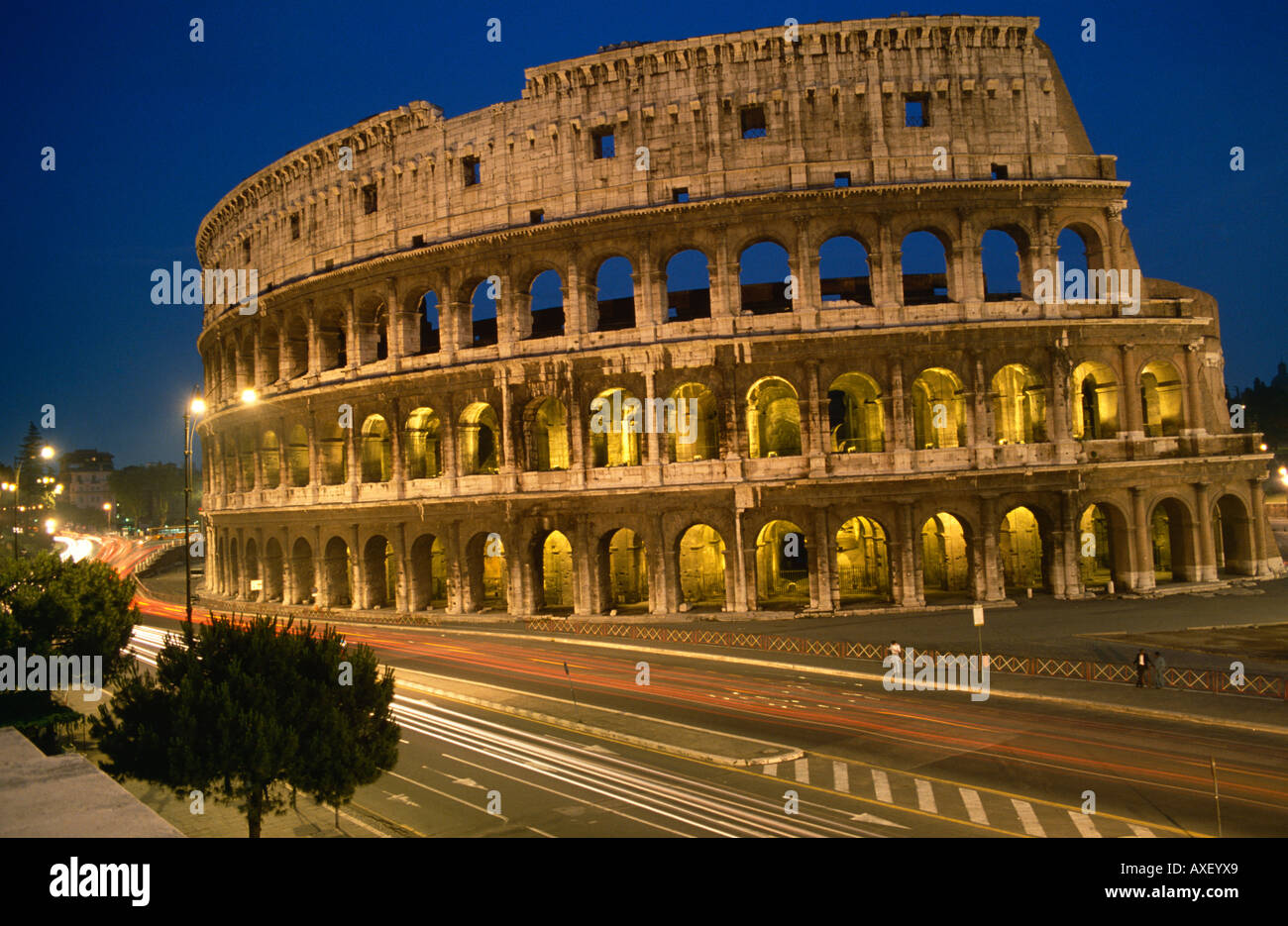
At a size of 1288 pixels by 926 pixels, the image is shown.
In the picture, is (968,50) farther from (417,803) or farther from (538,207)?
(417,803)

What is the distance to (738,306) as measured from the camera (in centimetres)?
3522

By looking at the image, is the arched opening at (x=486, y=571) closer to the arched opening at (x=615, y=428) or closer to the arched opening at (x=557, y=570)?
the arched opening at (x=557, y=570)

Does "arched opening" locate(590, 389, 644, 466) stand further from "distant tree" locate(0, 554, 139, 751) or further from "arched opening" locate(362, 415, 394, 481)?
"distant tree" locate(0, 554, 139, 751)

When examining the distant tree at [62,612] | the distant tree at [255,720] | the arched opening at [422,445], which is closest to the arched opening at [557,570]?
the arched opening at [422,445]

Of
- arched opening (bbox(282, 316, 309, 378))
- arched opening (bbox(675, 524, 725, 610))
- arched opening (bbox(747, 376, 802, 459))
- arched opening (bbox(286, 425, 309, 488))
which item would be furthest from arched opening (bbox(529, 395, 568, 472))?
arched opening (bbox(282, 316, 309, 378))

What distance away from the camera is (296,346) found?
149ft

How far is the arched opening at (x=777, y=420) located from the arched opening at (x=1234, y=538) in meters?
17.7

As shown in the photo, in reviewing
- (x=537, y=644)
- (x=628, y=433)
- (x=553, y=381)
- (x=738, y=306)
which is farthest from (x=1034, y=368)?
(x=537, y=644)

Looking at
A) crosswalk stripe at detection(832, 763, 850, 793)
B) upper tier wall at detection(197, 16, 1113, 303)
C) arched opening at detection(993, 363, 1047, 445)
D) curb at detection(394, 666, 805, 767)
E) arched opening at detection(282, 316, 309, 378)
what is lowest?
crosswalk stripe at detection(832, 763, 850, 793)

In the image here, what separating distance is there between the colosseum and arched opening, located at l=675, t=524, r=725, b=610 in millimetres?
146

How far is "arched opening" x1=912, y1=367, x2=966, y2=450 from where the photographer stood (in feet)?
121

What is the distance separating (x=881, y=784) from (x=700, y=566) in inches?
954
